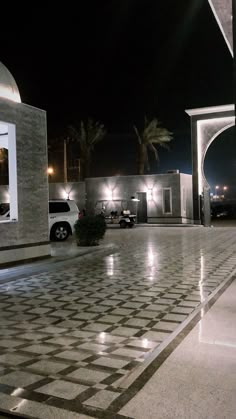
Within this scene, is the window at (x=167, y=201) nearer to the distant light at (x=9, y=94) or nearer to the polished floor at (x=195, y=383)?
the distant light at (x=9, y=94)

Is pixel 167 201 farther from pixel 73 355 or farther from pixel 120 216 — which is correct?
pixel 73 355

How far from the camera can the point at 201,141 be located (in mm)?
25875

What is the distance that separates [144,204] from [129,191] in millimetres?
1303

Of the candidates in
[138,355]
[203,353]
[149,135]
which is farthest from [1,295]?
[149,135]

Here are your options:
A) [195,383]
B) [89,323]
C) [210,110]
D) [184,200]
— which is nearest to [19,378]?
[195,383]

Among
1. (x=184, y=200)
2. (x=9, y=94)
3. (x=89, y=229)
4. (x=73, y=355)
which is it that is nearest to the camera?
(x=73, y=355)

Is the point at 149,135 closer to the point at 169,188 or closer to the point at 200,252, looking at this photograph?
the point at 169,188

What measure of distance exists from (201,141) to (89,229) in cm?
1376

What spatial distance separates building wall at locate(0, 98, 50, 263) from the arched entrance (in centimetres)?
1533

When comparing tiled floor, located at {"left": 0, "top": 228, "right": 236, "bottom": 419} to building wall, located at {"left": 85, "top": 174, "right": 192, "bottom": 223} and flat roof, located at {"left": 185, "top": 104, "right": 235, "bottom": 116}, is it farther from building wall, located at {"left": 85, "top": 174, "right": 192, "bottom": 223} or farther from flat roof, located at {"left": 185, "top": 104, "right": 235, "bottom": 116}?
flat roof, located at {"left": 185, "top": 104, "right": 235, "bottom": 116}

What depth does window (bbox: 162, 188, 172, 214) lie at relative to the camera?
26516mm

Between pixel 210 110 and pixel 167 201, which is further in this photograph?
pixel 167 201

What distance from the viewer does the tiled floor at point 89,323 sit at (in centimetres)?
366

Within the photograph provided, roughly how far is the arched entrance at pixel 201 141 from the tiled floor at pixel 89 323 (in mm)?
15044
